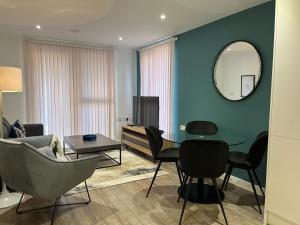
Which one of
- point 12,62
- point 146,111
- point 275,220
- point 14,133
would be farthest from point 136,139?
point 275,220

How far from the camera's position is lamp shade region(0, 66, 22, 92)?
2745 millimetres

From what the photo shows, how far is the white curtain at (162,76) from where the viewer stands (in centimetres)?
475

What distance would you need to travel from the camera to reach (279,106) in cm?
208

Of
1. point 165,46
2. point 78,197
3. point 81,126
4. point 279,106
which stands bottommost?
point 78,197

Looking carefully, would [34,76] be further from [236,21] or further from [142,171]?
[236,21]

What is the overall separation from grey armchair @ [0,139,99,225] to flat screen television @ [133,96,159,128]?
2.50 m

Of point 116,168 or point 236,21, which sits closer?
point 236,21

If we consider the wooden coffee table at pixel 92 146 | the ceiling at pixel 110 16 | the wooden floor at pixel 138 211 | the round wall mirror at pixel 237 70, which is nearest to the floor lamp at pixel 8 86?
the wooden floor at pixel 138 211

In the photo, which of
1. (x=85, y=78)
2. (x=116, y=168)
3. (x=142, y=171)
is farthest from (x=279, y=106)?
(x=85, y=78)

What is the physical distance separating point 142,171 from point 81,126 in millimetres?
2307

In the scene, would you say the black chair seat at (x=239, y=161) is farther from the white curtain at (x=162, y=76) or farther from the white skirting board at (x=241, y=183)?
the white curtain at (x=162, y=76)

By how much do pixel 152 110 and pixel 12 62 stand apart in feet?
9.93

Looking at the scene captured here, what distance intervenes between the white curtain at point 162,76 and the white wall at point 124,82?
51 cm

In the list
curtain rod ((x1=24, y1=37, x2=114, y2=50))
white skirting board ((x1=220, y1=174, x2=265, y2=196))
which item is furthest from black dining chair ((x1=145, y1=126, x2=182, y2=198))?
curtain rod ((x1=24, y1=37, x2=114, y2=50))
